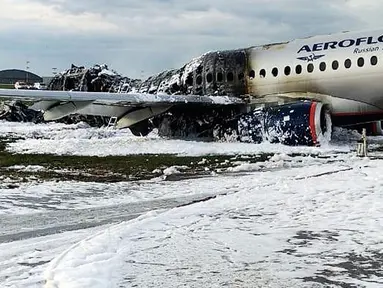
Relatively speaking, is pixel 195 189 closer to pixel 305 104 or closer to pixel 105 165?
pixel 105 165

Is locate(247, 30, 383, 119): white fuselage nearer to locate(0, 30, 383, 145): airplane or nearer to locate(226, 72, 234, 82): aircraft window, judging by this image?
locate(0, 30, 383, 145): airplane

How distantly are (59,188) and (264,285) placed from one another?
6465 mm

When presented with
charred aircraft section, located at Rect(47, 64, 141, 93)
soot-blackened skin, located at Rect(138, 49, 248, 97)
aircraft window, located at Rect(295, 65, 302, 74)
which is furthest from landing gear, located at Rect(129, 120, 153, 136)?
aircraft window, located at Rect(295, 65, 302, 74)

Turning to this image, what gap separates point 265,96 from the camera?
19359 mm

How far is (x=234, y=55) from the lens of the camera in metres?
20.0

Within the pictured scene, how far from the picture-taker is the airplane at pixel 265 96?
56.1ft

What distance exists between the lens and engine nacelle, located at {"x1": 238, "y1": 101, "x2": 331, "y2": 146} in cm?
1645

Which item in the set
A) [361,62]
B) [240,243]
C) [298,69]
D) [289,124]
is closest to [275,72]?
[298,69]

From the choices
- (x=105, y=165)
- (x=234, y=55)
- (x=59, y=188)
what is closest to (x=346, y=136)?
(x=234, y=55)

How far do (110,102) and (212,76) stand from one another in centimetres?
401

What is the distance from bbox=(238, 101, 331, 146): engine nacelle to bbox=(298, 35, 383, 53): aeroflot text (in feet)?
6.39

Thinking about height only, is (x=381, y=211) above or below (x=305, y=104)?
below

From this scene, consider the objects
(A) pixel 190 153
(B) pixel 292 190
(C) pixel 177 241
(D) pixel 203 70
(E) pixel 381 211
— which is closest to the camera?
(C) pixel 177 241

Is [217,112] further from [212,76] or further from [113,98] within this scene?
[113,98]
